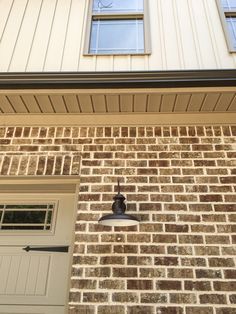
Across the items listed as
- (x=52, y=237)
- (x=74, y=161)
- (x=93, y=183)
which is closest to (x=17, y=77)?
(x=74, y=161)

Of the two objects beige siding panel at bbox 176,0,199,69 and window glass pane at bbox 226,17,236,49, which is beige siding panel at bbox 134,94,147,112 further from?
window glass pane at bbox 226,17,236,49

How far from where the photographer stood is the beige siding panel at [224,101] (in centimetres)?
240

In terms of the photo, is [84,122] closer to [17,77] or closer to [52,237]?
[17,77]

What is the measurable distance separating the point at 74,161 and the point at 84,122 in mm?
406

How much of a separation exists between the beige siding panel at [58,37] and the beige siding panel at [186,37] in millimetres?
1221

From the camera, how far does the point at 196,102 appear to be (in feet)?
8.19

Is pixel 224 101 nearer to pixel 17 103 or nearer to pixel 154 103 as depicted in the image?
pixel 154 103

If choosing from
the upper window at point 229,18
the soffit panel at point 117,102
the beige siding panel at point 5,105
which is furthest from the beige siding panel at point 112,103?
the upper window at point 229,18

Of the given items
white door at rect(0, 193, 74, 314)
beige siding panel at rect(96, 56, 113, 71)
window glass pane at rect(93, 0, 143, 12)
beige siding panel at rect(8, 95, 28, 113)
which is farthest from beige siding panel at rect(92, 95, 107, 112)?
window glass pane at rect(93, 0, 143, 12)

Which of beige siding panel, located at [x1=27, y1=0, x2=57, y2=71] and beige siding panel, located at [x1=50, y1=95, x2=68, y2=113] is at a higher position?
beige siding panel, located at [x1=27, y1=0, x2=57, y2=71]

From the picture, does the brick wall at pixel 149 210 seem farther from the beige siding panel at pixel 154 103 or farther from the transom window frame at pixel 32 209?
the transom window frame at pixel 32 209

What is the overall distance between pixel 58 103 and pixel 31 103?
0.25 metres

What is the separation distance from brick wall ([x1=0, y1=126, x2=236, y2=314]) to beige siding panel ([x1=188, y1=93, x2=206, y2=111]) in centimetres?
20

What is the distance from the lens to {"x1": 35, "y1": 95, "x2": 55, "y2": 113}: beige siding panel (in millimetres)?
2434
